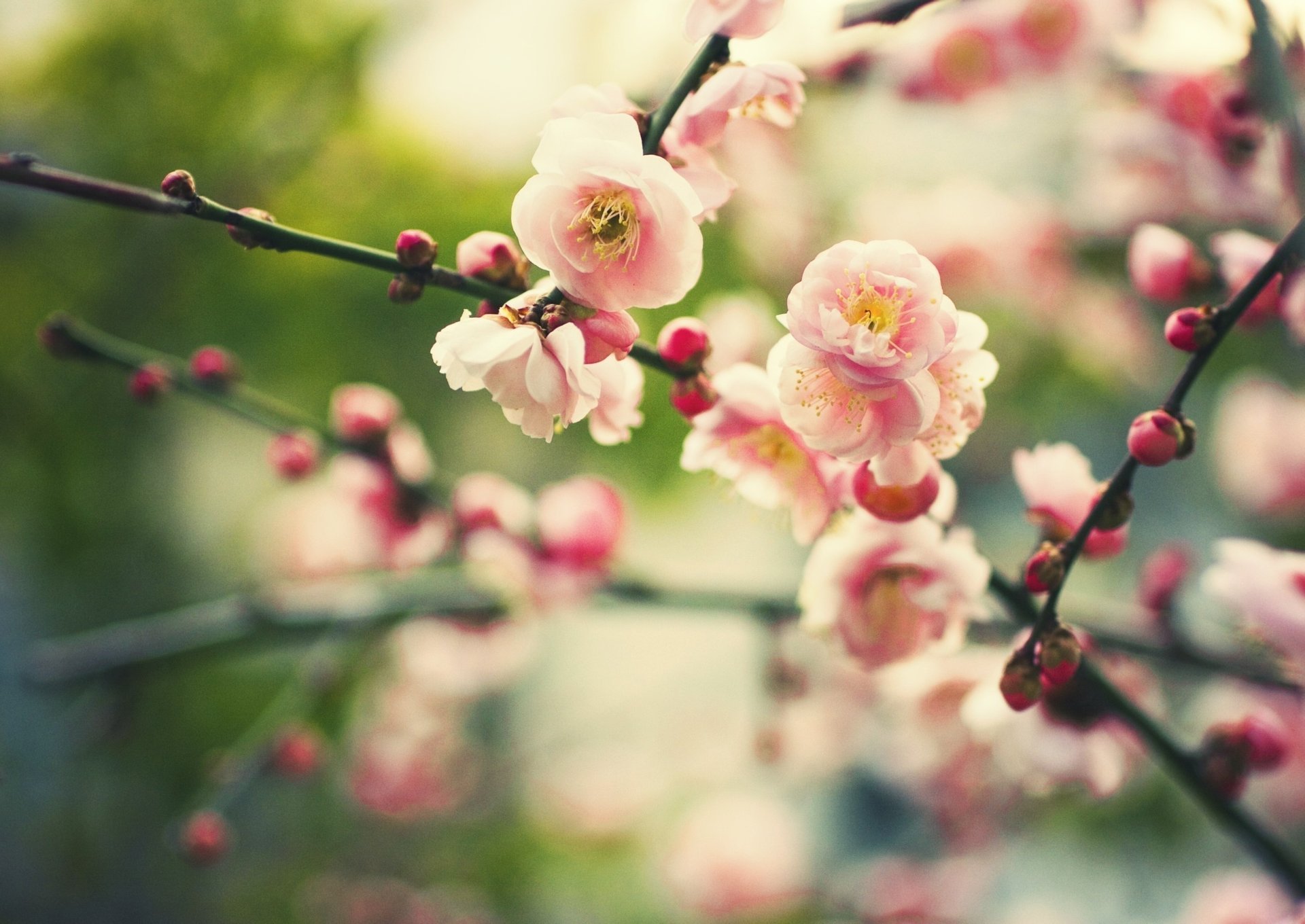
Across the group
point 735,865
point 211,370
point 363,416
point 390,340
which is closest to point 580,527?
point 363,416

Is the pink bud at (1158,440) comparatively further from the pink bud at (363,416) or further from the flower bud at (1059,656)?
the pink bud at (363,416)

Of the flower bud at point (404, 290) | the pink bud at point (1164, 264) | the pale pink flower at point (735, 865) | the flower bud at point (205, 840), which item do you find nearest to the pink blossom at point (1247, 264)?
the pink bud at point (1164, 264)

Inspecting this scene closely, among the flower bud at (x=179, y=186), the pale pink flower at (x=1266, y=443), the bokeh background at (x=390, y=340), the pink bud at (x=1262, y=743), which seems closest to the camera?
the flower bud at (x=179, y=186)

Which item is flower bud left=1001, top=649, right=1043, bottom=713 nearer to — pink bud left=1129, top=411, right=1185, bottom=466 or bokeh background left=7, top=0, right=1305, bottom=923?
pink bud left=1129, top=411, right=1185, bottom=466

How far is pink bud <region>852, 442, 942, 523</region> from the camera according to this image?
402 mm

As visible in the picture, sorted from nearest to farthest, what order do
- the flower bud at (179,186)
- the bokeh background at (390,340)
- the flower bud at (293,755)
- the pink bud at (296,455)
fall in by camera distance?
1. the flower bud at (179,186)
2. the pink bud at (296,455)
3. the flower bud at (293,755)
4. the bokeh background at (390,340)

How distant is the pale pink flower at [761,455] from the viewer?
0.46m

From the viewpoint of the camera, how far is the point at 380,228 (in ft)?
5.96

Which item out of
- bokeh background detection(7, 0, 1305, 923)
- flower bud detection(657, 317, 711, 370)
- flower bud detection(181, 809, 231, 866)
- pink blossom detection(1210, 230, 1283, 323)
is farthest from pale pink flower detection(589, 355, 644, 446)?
bokeh background detection(7, 0, 1305, 923)

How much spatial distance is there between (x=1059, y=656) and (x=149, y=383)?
0.55m

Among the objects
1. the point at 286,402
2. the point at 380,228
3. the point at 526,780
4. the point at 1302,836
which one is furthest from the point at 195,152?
the point at 1302,836

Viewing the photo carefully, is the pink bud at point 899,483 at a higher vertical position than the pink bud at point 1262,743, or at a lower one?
higher

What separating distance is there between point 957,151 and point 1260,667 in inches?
64.5

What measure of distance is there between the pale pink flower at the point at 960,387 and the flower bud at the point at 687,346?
0.10m
